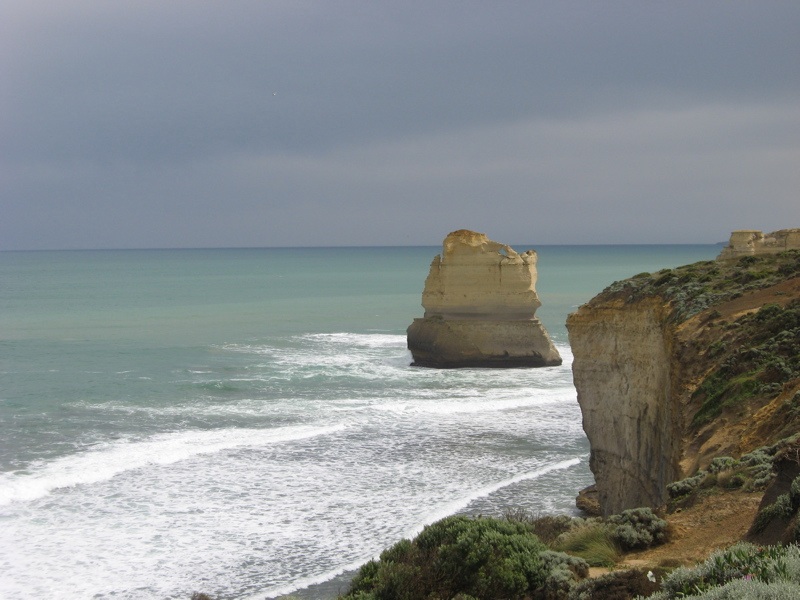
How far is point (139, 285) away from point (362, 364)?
76.7 m

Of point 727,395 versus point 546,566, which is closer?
point 546,566

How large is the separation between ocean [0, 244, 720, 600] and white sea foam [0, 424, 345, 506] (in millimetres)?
78

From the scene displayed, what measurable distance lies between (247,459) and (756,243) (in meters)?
25.1

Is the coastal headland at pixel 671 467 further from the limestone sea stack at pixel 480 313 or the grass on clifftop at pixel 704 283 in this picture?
the limestone sea stack at pixel 480 313

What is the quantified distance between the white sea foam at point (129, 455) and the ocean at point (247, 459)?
78 millimetres

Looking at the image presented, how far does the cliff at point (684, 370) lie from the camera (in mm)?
13117

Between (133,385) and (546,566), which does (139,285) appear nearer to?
(133,385)

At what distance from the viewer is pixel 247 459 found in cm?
2170

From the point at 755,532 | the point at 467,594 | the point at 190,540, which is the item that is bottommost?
the point at 190,540

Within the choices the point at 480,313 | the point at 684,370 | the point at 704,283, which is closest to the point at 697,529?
the point at 684,370

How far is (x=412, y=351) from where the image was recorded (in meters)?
41.8

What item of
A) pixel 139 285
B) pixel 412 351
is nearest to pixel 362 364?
pixel 412 351

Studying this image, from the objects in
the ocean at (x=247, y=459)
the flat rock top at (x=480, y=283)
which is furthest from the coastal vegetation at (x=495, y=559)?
the flat rock top at (x=480, y=283)

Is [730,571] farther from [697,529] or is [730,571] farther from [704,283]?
[704,283]
